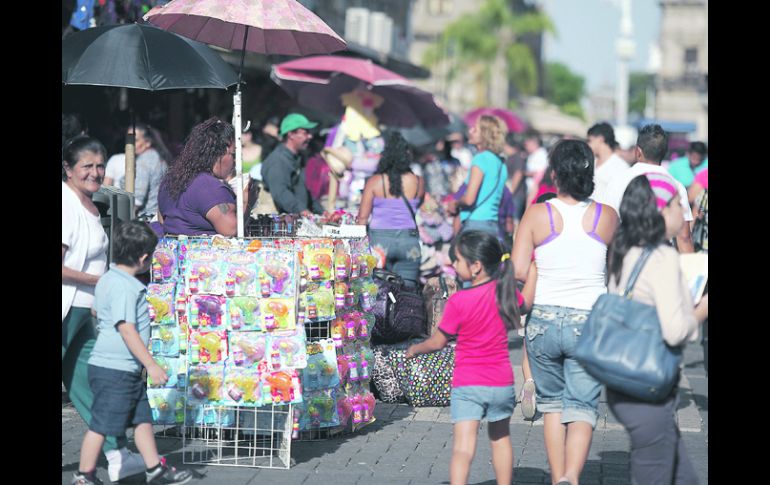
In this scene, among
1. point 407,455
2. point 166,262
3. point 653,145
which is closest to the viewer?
point 166,262

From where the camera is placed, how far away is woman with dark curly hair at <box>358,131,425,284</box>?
1030 centimetres

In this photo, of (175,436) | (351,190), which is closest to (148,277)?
(175,436)

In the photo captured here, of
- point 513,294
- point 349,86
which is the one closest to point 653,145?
point 513,294

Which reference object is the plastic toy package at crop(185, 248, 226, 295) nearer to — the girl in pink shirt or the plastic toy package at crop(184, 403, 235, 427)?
the plastic toy package at crop(184, 403, 235, 427)

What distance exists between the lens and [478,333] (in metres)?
5.79

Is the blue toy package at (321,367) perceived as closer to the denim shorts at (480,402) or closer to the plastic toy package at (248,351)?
the plastic toy package at (248,351)

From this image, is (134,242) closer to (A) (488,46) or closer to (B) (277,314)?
(B) (277,314)

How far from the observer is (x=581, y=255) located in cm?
616

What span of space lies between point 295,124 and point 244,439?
11.4 ft

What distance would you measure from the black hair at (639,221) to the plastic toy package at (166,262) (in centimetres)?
283

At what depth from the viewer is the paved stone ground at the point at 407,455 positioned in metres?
6.74

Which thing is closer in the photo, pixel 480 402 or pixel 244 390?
pixel 480 402

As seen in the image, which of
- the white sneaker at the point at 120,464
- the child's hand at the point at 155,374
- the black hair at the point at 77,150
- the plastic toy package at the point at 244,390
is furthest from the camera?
the plastic toy package at the point at 244,390

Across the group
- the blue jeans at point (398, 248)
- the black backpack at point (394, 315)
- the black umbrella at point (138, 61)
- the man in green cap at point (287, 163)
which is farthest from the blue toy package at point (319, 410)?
the man in green cap at point (287, 163)
